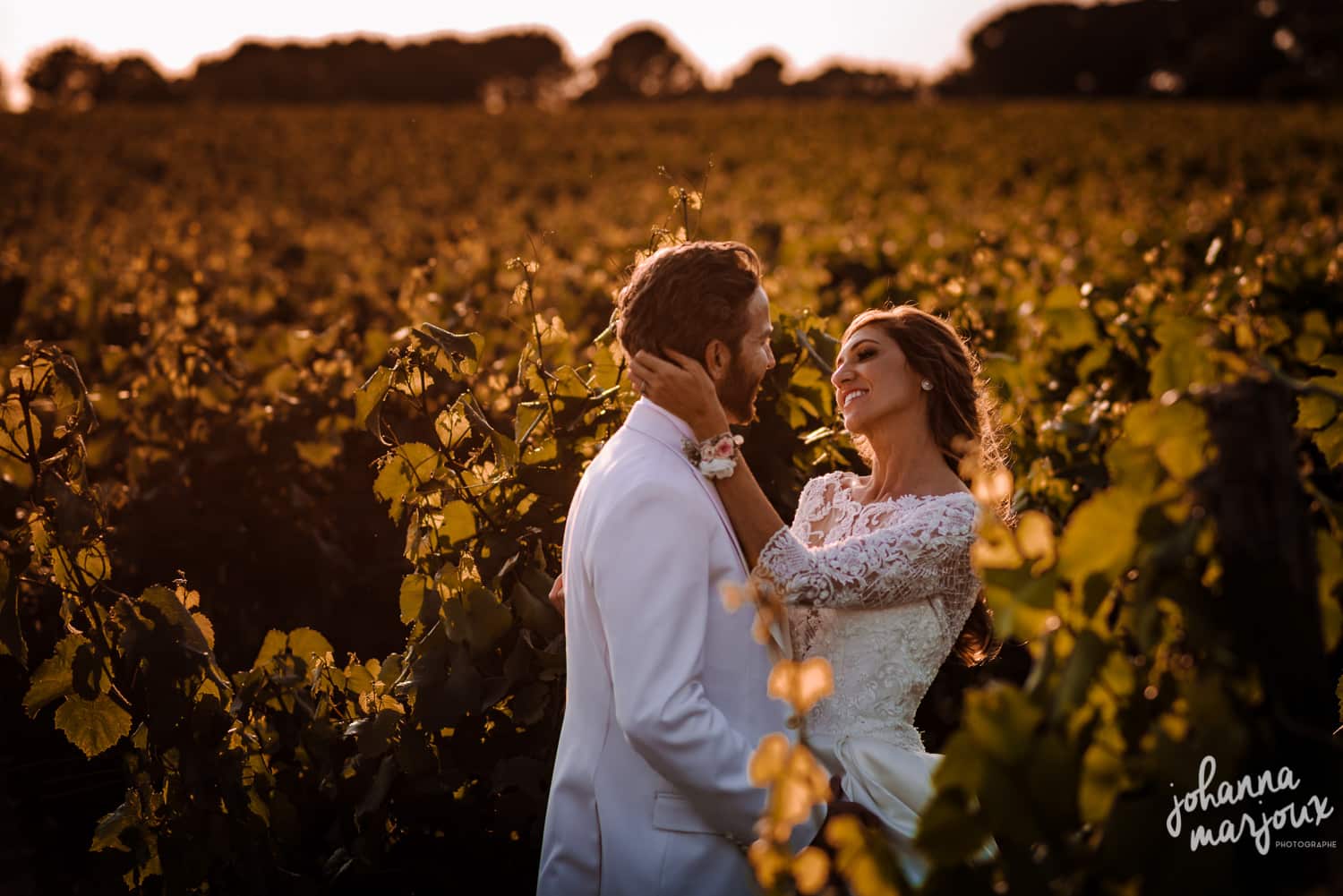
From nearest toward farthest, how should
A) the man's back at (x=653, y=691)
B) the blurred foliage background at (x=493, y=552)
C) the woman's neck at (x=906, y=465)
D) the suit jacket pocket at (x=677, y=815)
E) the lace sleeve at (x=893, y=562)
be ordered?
the blurred foliage background at (x=493, y=552)
the man's back at (x=653, y=691)
the suit jacket pocket at (x=677, y=815)
the lace sleeve at (x=893, y=562)
the woman's neck at (x=906, y=465)

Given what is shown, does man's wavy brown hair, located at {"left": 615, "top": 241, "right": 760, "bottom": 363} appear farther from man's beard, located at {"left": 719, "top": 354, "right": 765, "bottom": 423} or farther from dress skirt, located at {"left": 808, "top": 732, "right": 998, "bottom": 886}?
dress skirt, located at {"left": 808, "top": 732, "right": 998, "bottom": 886}

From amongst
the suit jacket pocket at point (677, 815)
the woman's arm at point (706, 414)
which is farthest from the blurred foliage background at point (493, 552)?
the suit jacket pocket at point (677, 815)

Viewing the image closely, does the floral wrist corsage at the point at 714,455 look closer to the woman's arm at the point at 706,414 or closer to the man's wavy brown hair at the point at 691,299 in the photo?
the woman's arm at the point at 706,414

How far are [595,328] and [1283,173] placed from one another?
24.7 m

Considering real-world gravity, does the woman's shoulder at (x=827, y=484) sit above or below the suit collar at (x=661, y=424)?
below

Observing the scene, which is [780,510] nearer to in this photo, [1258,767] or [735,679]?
[735,679]

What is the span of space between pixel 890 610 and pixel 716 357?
0.76 metres

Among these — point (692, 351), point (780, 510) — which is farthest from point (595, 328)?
point (692, 351)

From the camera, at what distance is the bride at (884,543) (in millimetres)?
2576

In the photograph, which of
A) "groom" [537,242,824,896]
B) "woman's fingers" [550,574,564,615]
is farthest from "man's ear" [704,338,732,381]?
"woman's fingers" [550,574,564,615]

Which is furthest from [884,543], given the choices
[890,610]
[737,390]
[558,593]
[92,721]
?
[92,721]

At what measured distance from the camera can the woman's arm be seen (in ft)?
8.13

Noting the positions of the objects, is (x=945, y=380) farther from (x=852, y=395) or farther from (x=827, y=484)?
(x=827, y=484)

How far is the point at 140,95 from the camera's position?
258 ft
